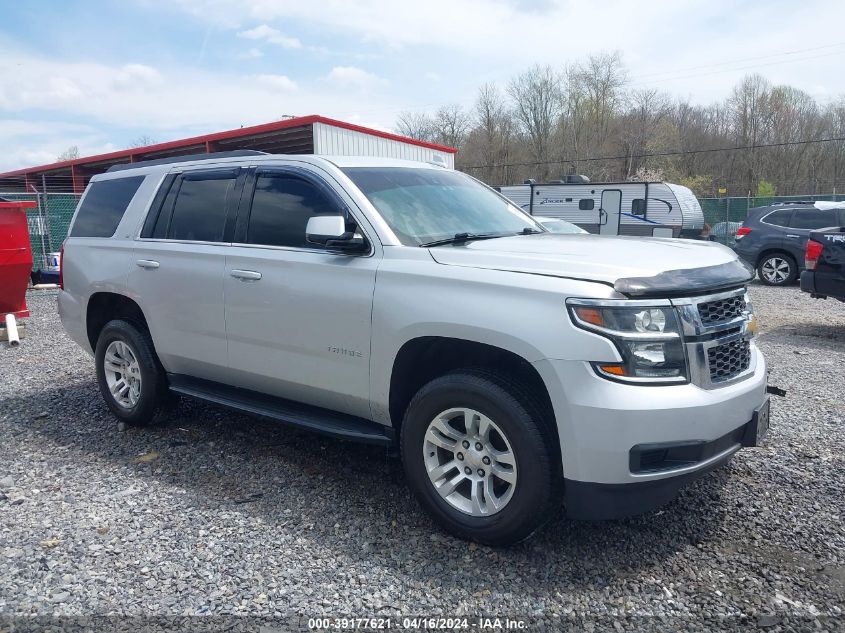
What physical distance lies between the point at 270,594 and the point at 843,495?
124 inches

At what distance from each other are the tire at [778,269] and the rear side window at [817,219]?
0.71 meters

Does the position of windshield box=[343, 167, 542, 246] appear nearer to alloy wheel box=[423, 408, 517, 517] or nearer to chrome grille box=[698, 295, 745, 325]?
alloy wheel box=[423, 408, 517, 517]

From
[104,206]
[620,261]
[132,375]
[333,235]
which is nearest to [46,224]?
[104,206]

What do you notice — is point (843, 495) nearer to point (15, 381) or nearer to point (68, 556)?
point (68, 556)

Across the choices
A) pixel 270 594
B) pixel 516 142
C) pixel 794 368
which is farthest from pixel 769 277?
pixel 516 142

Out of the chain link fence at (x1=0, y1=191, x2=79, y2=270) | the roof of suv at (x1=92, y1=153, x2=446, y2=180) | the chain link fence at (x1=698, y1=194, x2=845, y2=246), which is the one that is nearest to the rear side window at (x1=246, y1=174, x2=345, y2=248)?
the roof of suv at (x1=92, y1=153, x2=446, y2=180)

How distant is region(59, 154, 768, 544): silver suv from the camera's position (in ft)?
9.48

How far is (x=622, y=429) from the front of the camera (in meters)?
2.80

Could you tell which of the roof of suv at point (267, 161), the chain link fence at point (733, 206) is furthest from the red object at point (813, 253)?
the chain link fence at point (733, 206)

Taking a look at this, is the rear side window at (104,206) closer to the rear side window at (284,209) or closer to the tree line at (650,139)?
the rear side window at (284,209)

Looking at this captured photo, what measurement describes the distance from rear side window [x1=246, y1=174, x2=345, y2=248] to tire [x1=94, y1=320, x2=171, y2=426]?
1.36 metres

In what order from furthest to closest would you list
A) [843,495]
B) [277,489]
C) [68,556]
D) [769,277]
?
[769,277] → [277,489] → [843,495] → [68,556]

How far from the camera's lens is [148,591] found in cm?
298

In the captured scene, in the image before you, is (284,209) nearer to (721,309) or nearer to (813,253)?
(721,309)
